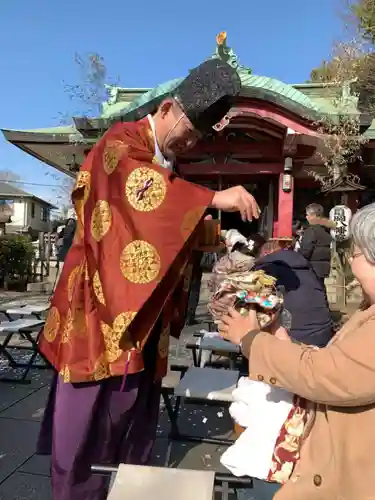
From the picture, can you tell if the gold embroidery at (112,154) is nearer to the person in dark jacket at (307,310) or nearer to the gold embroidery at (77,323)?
the gold embroidery at (77,323)

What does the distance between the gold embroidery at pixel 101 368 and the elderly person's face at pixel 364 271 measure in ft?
3.14

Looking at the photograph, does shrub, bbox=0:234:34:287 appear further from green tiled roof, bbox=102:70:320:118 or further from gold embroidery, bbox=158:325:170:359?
gold embroidery, bbox=158:325:170:359

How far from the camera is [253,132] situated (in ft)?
28.4

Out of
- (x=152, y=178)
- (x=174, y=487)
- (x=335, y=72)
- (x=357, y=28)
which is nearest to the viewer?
(x=174, y=487)

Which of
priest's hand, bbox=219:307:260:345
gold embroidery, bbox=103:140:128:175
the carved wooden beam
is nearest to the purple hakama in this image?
priest's hand, bbox=219:307:260:345

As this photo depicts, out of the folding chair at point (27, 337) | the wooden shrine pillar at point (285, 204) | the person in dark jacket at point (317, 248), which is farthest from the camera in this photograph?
the wooden shrine pillar at point (285, 204)

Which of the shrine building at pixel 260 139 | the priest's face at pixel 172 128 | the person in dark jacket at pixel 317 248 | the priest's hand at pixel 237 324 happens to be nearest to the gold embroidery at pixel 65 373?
the priest's hand at pixel 237 324

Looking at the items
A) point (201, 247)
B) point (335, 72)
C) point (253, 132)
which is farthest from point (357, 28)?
point (201, 247)

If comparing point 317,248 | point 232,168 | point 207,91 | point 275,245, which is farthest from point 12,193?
point 207,91

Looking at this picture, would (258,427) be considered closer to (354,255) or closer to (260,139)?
(354,255)

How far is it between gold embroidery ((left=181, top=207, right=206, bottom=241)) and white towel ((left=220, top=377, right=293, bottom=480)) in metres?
0.56

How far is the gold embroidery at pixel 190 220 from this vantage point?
1.66 metres

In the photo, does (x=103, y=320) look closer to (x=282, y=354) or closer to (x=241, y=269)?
(x=241, y=269)

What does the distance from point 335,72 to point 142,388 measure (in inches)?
355
